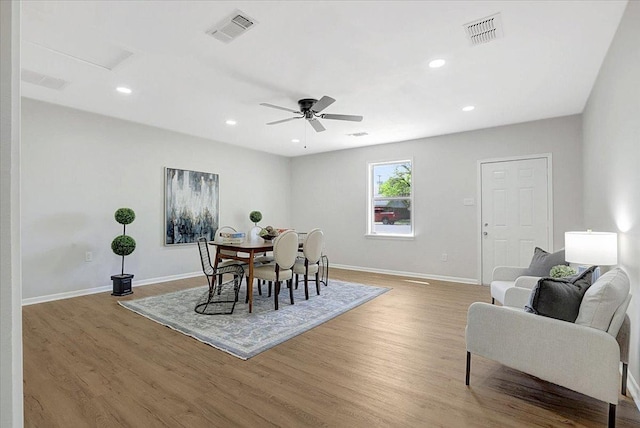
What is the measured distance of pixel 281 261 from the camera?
12.6 ft

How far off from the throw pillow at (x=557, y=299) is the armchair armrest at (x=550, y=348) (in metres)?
0.09

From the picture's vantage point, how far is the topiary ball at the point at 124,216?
4.60 metres

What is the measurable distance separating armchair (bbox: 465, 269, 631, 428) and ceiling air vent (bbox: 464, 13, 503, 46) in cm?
197

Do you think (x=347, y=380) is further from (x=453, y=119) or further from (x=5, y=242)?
(x=453, y=119)

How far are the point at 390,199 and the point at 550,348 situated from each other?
16.0 ft

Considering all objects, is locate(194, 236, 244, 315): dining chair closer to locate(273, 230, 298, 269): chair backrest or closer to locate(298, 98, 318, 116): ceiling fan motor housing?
locate(273, 230, 298, 269): chair backrest

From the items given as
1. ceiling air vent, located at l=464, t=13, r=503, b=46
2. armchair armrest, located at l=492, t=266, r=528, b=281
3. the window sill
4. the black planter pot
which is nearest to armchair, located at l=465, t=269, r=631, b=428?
armchair armrest, located at l=492, t=266, r=528, b=281

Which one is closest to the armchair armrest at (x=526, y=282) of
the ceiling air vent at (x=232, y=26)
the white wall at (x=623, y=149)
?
the white wall at (x=623, y=149)

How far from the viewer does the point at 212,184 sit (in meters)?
6.19

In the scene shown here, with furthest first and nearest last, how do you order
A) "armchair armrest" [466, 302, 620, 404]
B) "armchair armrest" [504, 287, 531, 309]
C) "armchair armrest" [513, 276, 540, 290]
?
1. "armchair armrest" [513, 276, 540, 290]
2. "armchair armrest" [504, 287, 531, 309]
3. "armchair armrest" [466, 302, 620, 404]

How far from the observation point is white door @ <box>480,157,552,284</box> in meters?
4.89

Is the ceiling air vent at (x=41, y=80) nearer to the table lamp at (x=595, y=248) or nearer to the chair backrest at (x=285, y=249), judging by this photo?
the chair backrest at (x=285, y=249)

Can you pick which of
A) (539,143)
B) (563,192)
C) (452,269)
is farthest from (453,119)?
(452,269)

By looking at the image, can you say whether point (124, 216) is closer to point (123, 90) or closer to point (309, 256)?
point (123, 90)
